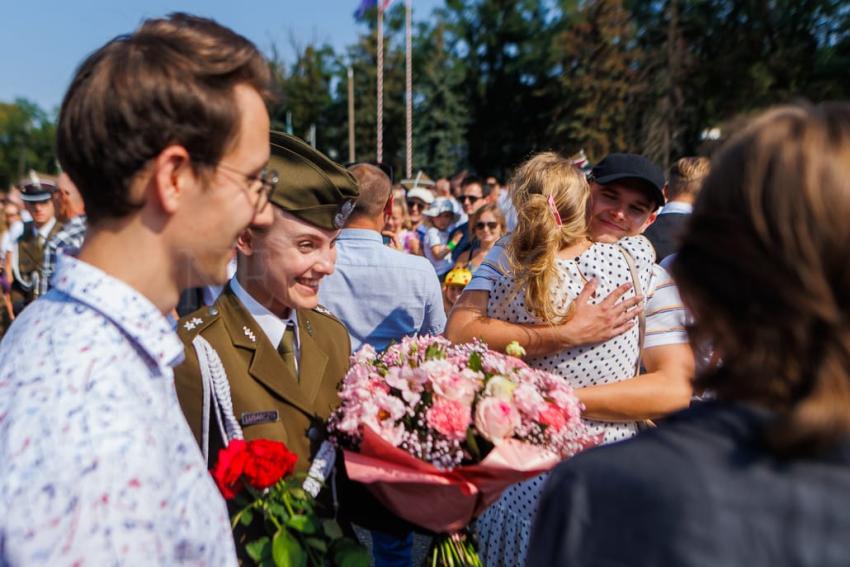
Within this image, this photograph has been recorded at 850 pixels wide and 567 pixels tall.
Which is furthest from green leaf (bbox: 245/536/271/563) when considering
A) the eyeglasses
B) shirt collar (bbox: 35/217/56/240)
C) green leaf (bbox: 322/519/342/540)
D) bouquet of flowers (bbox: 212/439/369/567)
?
shirt collar (bbox: 35/217/56/240)

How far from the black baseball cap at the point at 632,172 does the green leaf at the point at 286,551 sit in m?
2.04

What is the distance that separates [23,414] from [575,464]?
0.81 m

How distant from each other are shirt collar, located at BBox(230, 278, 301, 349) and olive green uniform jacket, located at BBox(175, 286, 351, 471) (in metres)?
0.03

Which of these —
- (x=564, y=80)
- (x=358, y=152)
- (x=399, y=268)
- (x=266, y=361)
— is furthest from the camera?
(x=358, y=152)

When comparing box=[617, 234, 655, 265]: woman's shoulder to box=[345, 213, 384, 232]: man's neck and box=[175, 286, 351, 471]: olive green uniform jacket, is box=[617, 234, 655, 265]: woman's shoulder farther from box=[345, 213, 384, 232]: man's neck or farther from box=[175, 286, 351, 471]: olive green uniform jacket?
box=[345, 213, 384, 232]: man's neck

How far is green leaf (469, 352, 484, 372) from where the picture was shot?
82.7 inches


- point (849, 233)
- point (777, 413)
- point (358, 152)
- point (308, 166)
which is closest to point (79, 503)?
point (777, 413)

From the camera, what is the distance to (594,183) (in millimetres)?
3305

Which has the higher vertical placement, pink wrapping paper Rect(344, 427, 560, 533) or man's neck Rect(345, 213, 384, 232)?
man's neck Rect(345, 213, 384, 232)

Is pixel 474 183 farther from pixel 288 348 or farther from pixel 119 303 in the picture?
pixel 119 303

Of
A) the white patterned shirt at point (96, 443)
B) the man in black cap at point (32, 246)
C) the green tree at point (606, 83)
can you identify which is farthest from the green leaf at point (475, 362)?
the green tree at point (606, 83)

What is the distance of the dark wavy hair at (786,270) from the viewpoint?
0.99 m

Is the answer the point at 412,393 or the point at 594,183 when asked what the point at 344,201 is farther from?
the point at 594,183

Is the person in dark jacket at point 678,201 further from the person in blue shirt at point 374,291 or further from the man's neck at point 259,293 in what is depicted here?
the man's neck at point 259,293
